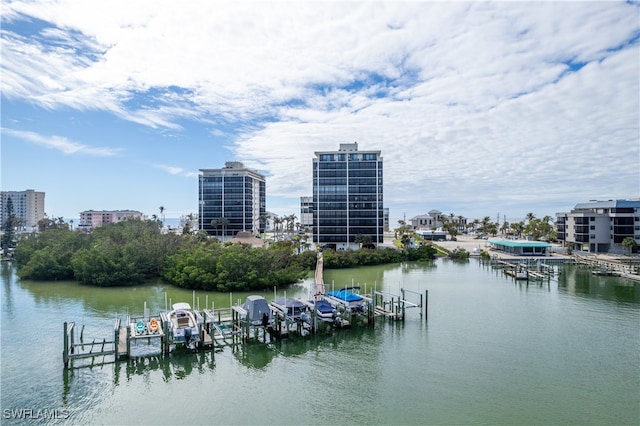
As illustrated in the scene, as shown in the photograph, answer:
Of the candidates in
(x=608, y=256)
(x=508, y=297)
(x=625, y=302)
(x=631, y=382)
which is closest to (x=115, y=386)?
(x=631, y=382)

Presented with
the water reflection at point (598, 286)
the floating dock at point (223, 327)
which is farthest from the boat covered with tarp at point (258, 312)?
the water reflection at point (598, 286)

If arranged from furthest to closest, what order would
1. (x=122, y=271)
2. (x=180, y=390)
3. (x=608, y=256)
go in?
(x=608, y=256) < (x=122, y=271) < (x=180, y=390)

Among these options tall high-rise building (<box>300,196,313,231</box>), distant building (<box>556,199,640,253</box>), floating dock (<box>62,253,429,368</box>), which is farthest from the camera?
tall high-rise building (<box>300,196,313,231</box>)

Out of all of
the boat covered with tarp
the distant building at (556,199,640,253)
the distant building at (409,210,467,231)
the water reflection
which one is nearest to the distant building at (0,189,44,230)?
the distant building at (409,210,467,231)

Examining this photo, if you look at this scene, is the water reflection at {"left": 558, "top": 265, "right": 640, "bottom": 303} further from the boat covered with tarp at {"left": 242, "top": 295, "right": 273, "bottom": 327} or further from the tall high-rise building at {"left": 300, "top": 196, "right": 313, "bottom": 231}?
the tall high-rise building at {"left": 300, "top": 196, "right": 313, "bottom": 231}

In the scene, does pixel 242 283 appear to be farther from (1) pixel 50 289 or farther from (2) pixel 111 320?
(1) pixel 50 289

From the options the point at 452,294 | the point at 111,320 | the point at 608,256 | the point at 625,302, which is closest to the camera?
the point at 111,320
